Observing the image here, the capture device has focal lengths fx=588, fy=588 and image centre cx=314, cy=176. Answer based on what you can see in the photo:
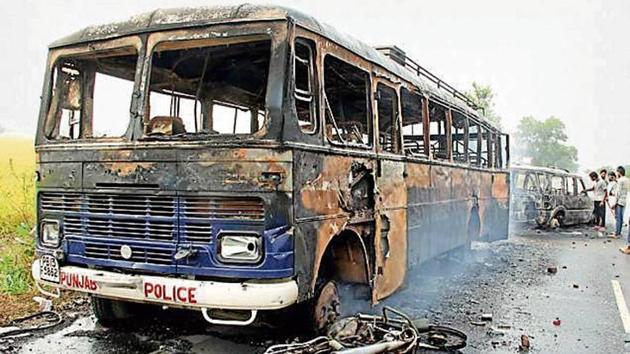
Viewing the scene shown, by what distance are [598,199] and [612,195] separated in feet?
8.98

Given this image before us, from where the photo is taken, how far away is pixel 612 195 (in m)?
15.7

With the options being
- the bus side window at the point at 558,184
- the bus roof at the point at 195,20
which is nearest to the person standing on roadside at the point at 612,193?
the bus side window at the point at 558,184

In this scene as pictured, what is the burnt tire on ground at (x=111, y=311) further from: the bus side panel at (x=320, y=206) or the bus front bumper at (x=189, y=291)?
the bus side panel at (x=320, y=206)

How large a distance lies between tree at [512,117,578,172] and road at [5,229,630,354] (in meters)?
55.9

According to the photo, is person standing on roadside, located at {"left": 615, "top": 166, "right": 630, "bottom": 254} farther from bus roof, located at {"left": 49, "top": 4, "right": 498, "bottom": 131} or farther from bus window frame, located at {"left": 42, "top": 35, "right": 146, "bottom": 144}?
bus window frame, located at {"left": 42, "top": 35, "right": 146, "bottom": 144}

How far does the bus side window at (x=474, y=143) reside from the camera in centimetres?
1029

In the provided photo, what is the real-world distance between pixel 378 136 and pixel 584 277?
18.2ft

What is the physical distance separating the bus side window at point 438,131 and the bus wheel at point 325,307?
3286mm

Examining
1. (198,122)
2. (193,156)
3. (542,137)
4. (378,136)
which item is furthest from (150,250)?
(542,137)

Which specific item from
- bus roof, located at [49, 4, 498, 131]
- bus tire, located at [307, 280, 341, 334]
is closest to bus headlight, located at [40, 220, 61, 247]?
bus roof, located at [49, 4, 498, 131]

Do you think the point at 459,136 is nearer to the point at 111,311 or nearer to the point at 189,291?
the point at 111,311

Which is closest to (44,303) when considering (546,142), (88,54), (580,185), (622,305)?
(88,54)

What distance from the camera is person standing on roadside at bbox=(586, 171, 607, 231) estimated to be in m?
17.9

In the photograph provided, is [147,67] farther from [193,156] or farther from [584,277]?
[584,277]
